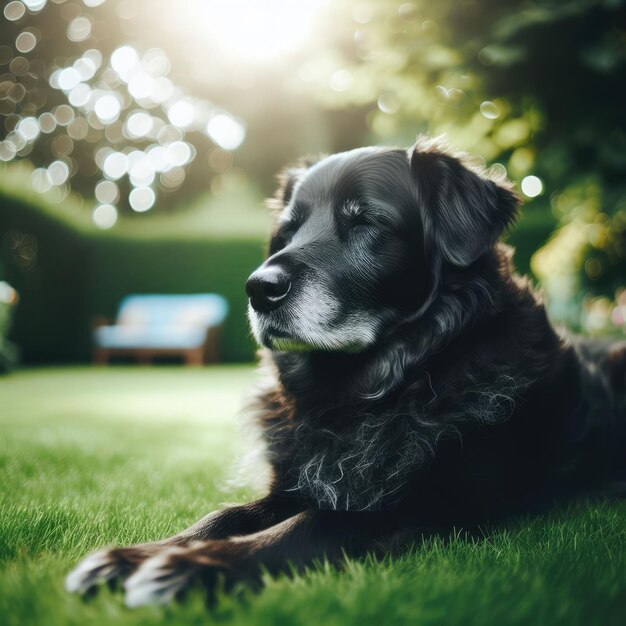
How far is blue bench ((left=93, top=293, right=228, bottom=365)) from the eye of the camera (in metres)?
13.0

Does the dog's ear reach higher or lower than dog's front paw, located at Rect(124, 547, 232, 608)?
higher

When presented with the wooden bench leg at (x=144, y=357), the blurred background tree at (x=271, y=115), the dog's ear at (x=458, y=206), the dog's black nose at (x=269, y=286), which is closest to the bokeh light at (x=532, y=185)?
the blurred background tree at (x=271, y=115)

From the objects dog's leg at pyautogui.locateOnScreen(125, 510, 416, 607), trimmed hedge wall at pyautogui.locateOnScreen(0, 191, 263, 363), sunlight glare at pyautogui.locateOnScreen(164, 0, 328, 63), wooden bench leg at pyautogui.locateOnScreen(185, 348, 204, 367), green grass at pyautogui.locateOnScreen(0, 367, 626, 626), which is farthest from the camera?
sunlight glare at pyautogui.locateOnScreen(164, 0, 328, 63)

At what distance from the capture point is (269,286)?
7.54 feet

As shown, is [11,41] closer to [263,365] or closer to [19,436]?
[19,436]

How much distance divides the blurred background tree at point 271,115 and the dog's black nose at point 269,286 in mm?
2673

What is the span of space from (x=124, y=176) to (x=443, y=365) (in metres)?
26.4

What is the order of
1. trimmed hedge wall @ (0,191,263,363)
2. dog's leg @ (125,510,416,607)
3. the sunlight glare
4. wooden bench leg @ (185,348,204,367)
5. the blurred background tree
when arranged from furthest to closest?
the sunlight glare
wooden bench leg @ (185,348,204,367)
trimmed hedge wall @ (0,191,263,363)
the blurred background tree
dog's leg @ (125,510,416,607)

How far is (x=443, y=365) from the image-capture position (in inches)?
91.1

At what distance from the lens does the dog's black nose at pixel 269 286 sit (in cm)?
230

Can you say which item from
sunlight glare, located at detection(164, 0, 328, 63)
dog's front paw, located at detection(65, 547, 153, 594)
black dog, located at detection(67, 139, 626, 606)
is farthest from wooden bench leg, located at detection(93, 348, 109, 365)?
dog's front paw, located at detection(65, 547, 153, 594)

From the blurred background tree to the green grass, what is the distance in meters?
2.95

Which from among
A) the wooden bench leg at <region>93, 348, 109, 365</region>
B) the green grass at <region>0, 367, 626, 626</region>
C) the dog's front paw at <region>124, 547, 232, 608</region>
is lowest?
the wooden bench leg at <region>93, 348, 109, 365</region>

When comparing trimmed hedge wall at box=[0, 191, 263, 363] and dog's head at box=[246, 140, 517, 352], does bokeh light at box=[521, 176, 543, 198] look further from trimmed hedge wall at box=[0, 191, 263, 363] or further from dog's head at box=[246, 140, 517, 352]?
trimmed hedge wall at box=[0, 191, 263, 363]
